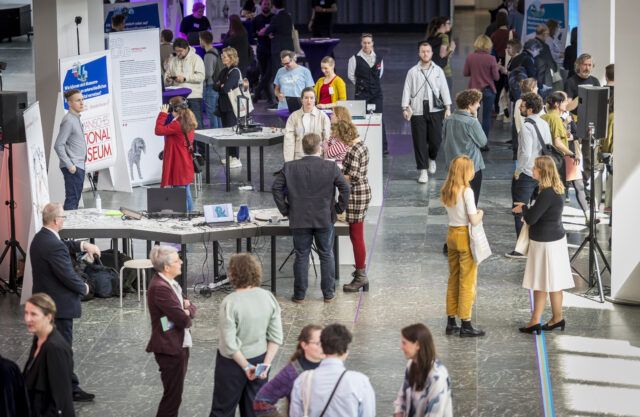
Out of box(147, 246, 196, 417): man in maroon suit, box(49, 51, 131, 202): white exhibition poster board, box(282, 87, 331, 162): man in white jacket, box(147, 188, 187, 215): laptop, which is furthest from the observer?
box(49, 51, 131, 202): white exhibition poster board

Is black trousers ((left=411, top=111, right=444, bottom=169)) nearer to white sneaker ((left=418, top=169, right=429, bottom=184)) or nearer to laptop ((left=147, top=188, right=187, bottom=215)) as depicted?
white sneaker ((left=418, top=169, right=429, bottom=184))

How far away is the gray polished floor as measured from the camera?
8.28m

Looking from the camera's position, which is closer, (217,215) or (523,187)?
(217,215)

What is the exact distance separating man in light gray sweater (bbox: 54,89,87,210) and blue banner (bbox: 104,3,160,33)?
4.07 m

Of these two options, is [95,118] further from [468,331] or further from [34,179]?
[468,331]

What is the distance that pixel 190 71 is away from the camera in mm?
15859

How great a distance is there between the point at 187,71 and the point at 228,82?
101 cm

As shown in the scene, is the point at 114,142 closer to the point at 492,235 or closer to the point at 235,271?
the point at 492,235

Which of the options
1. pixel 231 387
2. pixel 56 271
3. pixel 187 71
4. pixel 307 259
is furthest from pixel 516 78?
pixel 231 387

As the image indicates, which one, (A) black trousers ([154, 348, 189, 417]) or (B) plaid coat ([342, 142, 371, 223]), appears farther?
(B) plaid coat ([342, 142, 371, 223])

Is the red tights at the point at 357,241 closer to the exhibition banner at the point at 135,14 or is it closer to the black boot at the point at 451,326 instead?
the black boot at the point at 451,326

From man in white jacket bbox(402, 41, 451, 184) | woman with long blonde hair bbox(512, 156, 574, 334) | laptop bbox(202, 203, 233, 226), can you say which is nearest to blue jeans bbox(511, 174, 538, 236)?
woman with long blonde hair bbox(512, 156, 574, 334)

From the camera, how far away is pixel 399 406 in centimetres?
630

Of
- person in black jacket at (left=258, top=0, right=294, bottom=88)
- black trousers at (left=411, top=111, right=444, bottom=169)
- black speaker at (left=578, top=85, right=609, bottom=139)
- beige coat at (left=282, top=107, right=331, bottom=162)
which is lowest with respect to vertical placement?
black trousers at (left=411, top=111, right=444, bottom=169)
